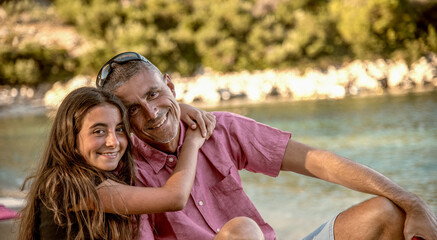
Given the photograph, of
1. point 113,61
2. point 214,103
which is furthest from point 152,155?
point 214,103

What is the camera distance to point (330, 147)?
10.2 metres

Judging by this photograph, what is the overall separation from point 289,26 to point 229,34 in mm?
3518

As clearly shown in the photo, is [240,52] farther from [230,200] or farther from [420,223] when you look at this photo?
[420,223]

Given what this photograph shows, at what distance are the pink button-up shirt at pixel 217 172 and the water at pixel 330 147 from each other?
1.85 feet

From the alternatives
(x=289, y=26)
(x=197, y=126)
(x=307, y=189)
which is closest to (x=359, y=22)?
(x=289, y=26)

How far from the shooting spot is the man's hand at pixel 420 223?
Result: 5.56ft

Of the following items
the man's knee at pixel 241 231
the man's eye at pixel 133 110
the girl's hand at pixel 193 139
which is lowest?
the man's knee at pixel 241 231

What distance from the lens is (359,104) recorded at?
17234 millimetres

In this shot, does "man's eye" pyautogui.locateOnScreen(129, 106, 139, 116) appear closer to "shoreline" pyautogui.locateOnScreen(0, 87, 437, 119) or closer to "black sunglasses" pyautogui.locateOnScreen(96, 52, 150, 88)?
"black sunglasses" pyautogui.locateOnScreen(96, 52, 150, 88)

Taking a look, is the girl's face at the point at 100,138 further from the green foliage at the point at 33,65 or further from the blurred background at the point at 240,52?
the green foliage at the point at 33,65

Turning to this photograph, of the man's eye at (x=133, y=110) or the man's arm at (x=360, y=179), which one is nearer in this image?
the man's arm at (x=360, y=179)

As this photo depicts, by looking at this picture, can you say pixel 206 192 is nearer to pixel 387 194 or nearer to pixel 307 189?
pixel 387 194

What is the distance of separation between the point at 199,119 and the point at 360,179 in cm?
65

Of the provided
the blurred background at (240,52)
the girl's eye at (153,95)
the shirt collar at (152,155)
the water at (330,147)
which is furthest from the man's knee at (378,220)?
the blurred background at (240,52)
